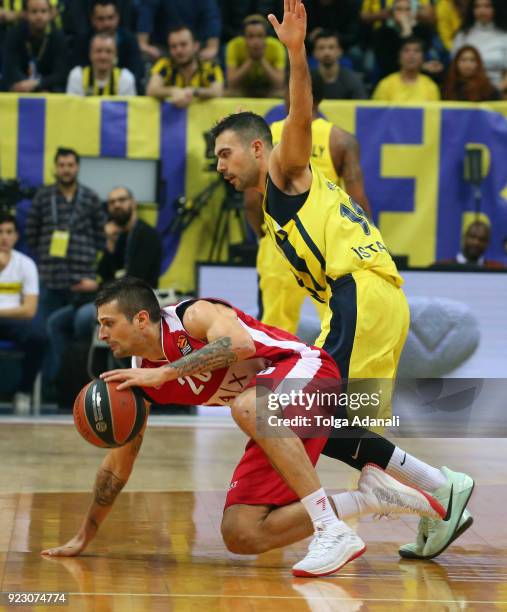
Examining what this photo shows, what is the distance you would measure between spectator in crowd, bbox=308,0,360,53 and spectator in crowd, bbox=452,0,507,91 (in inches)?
43.7

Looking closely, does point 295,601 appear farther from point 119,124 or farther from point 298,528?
point 119,124

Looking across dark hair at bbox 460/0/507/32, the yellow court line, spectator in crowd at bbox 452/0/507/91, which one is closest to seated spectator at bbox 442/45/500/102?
spectator in crowd at bbox 452/0/507/91

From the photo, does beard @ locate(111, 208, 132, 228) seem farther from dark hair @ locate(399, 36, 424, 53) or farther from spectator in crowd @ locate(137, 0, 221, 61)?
dark hair @ locate(399, 36, 424, 53)

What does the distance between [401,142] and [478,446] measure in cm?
356

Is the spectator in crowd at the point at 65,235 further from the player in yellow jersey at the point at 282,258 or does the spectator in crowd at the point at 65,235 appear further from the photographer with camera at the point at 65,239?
the player in yellow jersey at the point at 282,258

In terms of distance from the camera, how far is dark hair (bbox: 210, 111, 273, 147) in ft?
18.1

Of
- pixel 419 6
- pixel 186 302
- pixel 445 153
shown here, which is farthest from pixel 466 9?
pixel 186 302

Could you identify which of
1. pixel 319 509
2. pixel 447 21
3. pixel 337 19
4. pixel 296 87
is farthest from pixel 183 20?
pixel 319 509

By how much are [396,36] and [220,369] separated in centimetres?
797

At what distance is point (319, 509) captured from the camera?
16.3 feet

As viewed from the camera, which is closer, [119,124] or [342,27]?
[119,124]

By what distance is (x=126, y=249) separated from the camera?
10.2 metres

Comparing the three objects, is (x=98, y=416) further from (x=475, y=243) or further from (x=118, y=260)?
(x=475, y=243)

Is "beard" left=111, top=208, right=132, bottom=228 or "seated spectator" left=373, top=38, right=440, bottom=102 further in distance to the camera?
"seated spectator" left=373, top=38, right=440, bottom=102
